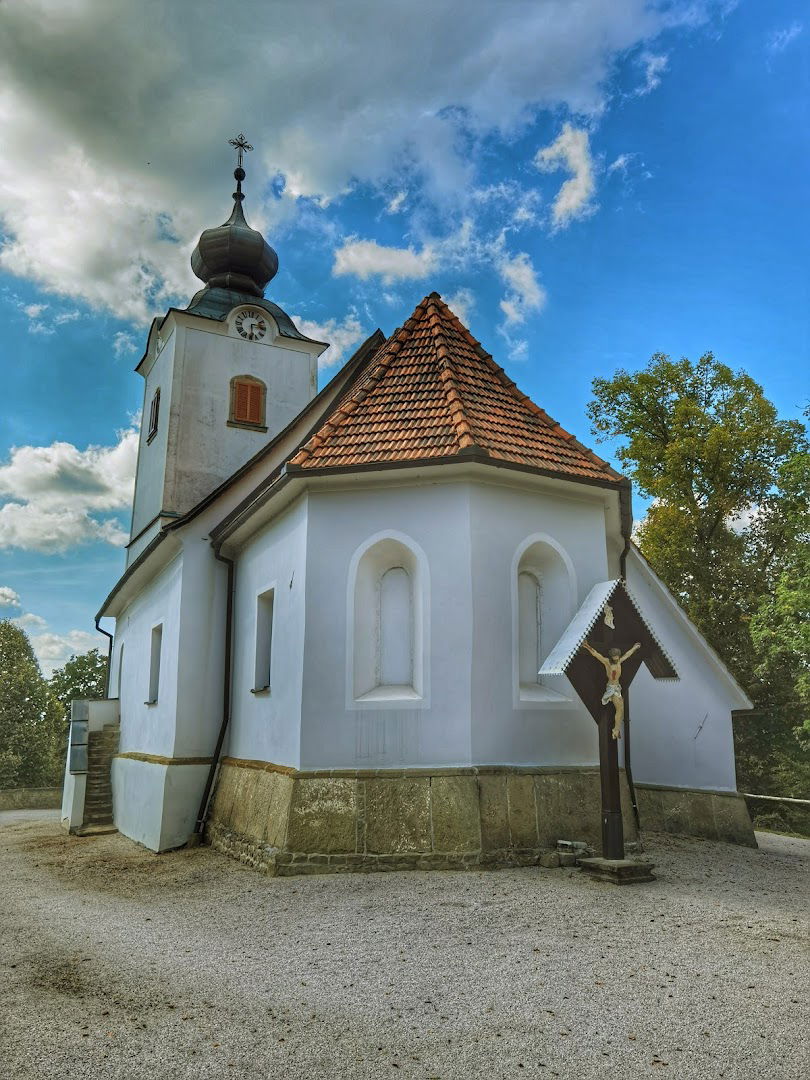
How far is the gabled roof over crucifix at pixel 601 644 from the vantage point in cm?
826

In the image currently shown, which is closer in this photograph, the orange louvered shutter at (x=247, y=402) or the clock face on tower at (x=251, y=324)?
the orange louvered shutter at (x=247, y=402)

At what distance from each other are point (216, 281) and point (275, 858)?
14515 mm

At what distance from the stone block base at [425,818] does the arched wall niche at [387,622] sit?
966mm

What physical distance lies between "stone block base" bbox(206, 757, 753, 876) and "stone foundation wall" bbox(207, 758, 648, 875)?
10mm

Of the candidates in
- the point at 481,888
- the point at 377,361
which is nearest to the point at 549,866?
the point at 481,888

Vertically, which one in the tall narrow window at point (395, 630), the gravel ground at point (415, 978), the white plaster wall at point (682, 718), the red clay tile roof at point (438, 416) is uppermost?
the red clay tile roof at point (438, 416)

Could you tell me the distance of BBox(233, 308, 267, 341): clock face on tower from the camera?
59.1 feet

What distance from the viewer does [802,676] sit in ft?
66.1

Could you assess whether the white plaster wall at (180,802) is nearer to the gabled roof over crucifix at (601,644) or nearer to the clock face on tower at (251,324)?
the gabled roof over crucifix at (601,644)

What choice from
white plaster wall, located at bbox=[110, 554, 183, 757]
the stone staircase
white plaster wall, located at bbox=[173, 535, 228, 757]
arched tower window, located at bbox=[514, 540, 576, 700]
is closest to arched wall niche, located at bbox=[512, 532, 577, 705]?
arched tower window, located at bbox=[514, 540, 576, 700]

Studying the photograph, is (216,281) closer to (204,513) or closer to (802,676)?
(204,513)

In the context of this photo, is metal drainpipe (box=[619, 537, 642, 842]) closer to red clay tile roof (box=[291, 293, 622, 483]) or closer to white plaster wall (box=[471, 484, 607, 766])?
white plaster wall (box=[471, 484, 607, 766])

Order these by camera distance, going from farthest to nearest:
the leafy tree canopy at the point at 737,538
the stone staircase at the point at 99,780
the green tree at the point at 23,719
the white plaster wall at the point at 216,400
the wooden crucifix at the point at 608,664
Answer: the green tree at the point at 23,719 → the leafy tree canopy at the point at 737,538 → the white plaster wall at the point at 216,400 → the stone staircase at the point at 99,780 → the wooden crucifix at the point at 608,664

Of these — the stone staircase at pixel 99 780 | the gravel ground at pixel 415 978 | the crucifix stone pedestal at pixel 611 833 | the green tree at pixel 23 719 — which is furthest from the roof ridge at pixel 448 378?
the green tree at pixel 23 719
